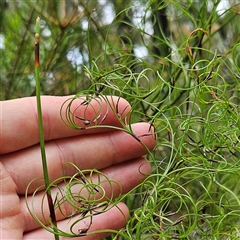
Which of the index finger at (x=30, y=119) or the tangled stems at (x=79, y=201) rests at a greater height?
the index finger at (x=30, y=119)

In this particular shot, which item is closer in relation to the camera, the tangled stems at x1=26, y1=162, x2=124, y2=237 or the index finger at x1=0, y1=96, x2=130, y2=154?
the tangled stems at x1=26, y1=162, x2=124, y2=237

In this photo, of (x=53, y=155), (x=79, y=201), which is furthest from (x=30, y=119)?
(x=79, y=201)

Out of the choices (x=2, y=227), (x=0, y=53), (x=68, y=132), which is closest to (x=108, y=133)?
(x=68, y=132)

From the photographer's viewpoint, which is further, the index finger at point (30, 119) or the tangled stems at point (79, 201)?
the index finger at point (30, 119)

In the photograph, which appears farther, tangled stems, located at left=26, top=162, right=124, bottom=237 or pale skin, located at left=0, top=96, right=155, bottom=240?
pale skin, located at left=0, top=96, right=155, bottom=240

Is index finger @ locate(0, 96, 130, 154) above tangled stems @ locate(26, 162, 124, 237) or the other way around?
above

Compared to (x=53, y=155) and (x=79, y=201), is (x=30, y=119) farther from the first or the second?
(x=79, y=201)

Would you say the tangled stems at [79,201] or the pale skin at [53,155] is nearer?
the tangled stems at [79,201]

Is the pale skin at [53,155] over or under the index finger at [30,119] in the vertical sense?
under

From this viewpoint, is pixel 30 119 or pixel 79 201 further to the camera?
pixel 30 119
